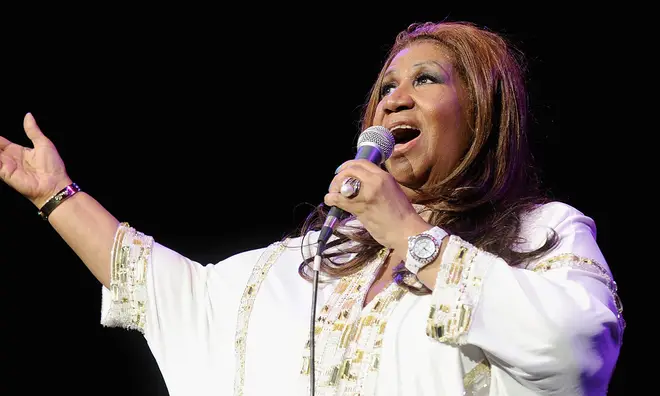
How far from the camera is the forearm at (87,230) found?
5.61ft

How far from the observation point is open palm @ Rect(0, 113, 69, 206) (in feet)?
5.58

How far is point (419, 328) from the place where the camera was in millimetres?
1444

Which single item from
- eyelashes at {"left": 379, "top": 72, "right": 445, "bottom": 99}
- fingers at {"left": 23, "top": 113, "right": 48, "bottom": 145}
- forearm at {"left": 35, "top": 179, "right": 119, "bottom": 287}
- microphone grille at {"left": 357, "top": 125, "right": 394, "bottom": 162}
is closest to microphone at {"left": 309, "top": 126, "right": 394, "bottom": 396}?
microphone grille at {"left": 357, "top": 125, "right": 394, "bottom": 162}

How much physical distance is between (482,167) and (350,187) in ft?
2.05

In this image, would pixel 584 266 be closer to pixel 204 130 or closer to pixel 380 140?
pixel 380 140

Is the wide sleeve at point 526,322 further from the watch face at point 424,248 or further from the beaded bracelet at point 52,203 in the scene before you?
the beaded bracelet at point 52,203

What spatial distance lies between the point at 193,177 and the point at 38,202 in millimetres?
1037

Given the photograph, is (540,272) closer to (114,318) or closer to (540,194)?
(540,194)

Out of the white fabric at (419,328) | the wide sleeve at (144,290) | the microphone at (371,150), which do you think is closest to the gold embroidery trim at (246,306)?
the white fabric at (419,328)

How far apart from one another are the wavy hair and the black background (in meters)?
0.34

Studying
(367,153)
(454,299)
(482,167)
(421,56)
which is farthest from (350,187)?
(421,56)

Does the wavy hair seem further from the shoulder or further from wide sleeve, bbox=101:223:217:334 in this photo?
wide sleeve, bbox=101:223:217:334

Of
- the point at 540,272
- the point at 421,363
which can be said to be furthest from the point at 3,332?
the point at 540,272

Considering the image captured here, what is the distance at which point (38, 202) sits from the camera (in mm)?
1728
